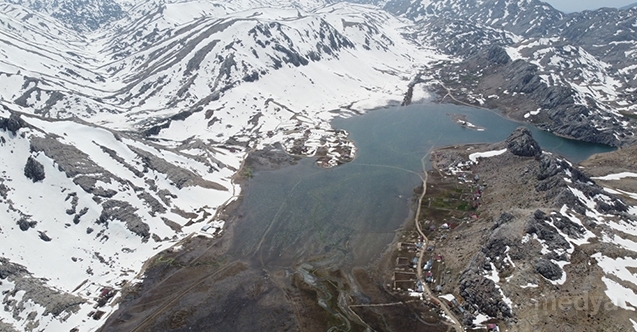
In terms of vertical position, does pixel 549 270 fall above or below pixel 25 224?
above

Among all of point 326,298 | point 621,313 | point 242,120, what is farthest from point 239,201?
point 621,313

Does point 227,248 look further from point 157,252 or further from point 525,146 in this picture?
point 525,146

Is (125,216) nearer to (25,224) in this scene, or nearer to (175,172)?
(25,224)

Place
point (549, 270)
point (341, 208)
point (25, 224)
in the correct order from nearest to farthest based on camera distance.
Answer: point (549, 270), point (25, 224), point (341, 208)

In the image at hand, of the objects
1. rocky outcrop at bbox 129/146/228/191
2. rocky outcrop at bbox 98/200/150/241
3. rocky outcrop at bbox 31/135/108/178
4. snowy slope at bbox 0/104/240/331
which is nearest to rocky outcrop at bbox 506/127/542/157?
snowy slope at bbox 0/104/240/331

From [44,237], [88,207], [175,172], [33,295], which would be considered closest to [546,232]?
[175,172]

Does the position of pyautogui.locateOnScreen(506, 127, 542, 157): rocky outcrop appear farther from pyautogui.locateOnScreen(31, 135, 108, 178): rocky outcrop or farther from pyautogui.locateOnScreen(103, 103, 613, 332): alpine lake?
pyautogui.locateOnScreen(31, 135, 108, 178): rocky outcrop

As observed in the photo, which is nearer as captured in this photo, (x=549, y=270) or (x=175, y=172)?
(x=549, y=270)
